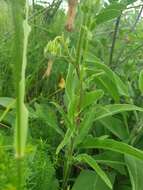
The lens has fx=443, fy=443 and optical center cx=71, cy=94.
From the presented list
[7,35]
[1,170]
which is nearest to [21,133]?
[1,170]

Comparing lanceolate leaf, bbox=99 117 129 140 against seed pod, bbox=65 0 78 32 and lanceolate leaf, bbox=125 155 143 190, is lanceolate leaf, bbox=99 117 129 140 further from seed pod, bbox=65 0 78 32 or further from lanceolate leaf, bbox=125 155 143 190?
seed pod, bbox=65 0 78 32

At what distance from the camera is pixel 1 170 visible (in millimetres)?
599

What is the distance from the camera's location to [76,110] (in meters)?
0.89

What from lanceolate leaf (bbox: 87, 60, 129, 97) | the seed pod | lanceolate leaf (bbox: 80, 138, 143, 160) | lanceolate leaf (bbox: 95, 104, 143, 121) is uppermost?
the seed pod

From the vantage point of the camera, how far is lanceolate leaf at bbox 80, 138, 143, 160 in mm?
858

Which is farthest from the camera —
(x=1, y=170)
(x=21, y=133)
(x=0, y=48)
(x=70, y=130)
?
(x=0, y=48)

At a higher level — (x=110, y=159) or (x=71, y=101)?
(x=71, y=101)

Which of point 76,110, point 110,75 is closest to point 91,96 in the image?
point 76,110

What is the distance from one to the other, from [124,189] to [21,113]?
A: 0.74m

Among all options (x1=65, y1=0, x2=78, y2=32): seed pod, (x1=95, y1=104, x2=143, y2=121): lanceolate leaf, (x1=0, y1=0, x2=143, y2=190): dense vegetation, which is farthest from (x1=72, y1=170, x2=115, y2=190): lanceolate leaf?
(x1=65, y1=0, x2=78, y2=32): seed pod

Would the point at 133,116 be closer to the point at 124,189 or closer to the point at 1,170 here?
the point at 124,189

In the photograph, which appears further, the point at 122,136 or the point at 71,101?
the point at 122,136

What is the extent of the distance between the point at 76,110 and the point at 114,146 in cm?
11

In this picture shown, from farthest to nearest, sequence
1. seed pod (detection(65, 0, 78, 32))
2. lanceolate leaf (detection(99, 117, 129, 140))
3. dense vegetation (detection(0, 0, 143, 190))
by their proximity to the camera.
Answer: lanceolate leaf (detection(99, 117, 129, 140))
dense vegetation (detection(0, 0, 143, 190))
seed pod (detection(65, 0, 78, 32))
